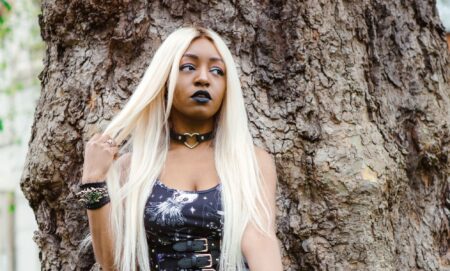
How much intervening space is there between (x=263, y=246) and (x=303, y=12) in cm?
118

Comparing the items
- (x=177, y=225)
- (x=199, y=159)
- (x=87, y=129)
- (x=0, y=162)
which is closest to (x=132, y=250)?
(x=177, y=225)

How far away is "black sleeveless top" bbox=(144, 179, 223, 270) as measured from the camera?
10.3ft

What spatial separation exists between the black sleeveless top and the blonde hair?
32 millimetres

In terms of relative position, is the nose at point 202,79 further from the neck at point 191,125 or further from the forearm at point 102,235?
the forearm at point 102,235

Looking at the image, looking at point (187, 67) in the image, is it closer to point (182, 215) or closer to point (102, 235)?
point (182, 215)

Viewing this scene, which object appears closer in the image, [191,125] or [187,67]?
[187,67]

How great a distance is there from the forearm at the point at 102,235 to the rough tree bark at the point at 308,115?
1.57 ft

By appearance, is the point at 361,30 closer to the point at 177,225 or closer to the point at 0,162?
the point at 177,225

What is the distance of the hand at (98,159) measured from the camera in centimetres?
313

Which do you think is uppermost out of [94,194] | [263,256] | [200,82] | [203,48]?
[203,48]

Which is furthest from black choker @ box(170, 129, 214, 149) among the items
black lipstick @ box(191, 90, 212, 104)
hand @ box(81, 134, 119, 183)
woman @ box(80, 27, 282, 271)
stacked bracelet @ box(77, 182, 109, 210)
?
stacked bracelet @ box(77, 182, 109, 210)

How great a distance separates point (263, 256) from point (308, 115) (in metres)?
0.81

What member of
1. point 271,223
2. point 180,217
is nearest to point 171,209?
point 180,217

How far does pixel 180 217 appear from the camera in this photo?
3.14 m
